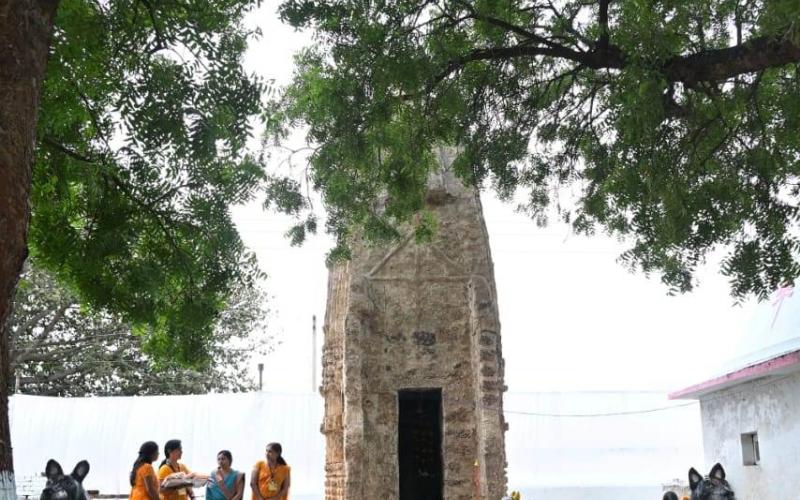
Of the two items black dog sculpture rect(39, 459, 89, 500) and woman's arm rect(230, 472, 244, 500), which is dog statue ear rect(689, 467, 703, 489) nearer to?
woman's arm rect(230, 472, 244, 500)

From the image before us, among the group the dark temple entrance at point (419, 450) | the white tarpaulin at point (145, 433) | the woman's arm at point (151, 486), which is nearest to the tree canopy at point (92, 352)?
the white tarpaulin at point (145, 433)

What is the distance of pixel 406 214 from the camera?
8.30 m

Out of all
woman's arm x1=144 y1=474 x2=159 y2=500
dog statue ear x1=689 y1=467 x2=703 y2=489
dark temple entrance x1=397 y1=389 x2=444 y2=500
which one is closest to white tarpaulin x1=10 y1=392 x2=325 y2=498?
dark temple entrance x1=397 y1=389 x2=444 y2=500

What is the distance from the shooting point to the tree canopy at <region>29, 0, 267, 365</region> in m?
5.10

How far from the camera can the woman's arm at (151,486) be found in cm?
755

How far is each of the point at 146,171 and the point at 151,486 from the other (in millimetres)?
3116

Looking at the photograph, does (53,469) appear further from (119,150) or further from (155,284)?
(119,150)

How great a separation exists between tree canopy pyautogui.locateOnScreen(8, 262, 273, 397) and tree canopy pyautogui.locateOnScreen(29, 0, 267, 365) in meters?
13.5

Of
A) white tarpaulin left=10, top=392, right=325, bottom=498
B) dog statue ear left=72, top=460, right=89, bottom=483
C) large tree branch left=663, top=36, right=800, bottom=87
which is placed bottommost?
dog statue ear left=72, top=460, right=89, bottom=483

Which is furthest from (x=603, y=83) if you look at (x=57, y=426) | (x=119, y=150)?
(x=57, y=426)

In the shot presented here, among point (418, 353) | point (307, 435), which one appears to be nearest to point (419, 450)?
point (418, 353)

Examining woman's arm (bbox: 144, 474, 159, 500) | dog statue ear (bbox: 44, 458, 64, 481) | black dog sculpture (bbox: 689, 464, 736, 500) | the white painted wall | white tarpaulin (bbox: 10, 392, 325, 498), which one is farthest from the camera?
white tarpaulin (bbox: 10, 392, 325, 498)

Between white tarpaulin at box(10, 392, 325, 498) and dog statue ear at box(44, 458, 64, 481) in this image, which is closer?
dog statue ear at box(44, 458, 64, 481)

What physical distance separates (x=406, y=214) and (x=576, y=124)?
182 centimetres
